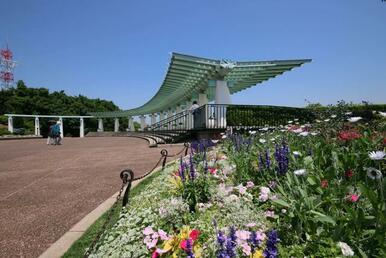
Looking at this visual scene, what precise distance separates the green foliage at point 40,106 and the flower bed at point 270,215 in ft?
151

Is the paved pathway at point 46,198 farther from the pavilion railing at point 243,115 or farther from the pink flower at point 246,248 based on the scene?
the pavilion railing at point 243,115

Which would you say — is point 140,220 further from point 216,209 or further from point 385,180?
point 385,180

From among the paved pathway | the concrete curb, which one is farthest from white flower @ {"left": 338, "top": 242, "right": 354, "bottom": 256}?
the paved pathway

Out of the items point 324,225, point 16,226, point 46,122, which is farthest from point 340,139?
point 46,122

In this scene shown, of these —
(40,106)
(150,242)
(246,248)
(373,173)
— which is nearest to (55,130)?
(150,242)

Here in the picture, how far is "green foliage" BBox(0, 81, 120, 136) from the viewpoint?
50188 millimetres

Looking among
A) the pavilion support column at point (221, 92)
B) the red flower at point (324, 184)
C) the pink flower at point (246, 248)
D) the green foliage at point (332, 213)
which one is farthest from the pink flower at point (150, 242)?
the pavilion support column at point (221, 92)

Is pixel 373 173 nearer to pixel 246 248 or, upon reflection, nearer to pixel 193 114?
pixel 246 248

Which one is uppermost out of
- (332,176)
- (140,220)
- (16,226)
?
(332,176)

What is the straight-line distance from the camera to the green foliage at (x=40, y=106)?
165ft

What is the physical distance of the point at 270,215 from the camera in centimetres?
293

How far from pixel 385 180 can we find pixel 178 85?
2296 cm

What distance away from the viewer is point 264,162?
3.94 metres

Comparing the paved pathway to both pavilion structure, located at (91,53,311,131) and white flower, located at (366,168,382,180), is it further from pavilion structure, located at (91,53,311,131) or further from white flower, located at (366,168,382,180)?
pavilion structure, located at (91,53,311,131)
